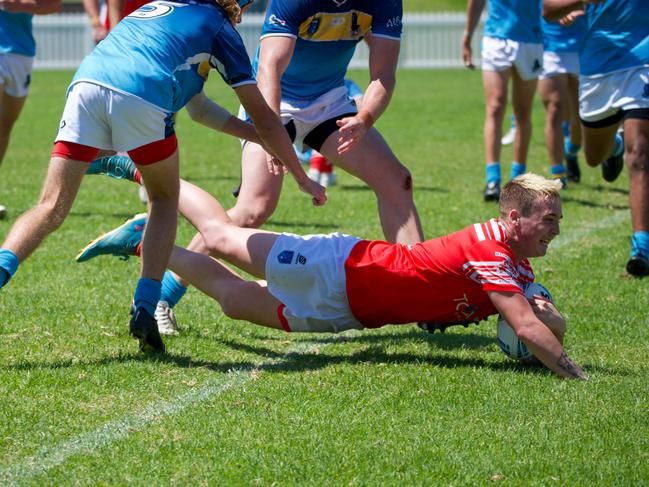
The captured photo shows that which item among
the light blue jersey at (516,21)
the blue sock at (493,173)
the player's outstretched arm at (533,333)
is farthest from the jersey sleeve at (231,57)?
the light blue jersey at (516,21)

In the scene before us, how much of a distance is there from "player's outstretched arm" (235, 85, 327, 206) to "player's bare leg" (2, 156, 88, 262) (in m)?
0.85

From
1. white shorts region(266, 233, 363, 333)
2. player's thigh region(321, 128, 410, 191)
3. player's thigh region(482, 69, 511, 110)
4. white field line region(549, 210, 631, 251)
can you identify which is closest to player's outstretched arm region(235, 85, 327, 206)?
white shorts region(266, 233, 363, 333)

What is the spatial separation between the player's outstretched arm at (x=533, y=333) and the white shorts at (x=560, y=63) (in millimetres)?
6737

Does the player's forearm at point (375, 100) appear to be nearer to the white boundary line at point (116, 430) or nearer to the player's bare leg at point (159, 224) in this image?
the player's bare leg at point (159, 224)

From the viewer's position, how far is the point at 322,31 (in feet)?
19.8

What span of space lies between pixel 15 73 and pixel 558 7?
4590 mm

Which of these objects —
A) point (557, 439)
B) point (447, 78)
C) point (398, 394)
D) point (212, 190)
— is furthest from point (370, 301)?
point (447, 78)

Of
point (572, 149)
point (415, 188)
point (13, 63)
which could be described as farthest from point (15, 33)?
point (572, 149)

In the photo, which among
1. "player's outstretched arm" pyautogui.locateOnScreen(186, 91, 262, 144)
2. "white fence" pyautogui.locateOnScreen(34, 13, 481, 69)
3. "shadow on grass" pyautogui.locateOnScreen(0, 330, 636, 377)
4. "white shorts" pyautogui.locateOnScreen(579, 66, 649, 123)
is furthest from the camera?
Result: "white fence" pyautogui.locateOnScreen(34, 13, 481, 69)

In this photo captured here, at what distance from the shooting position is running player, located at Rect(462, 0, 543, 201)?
1056cm

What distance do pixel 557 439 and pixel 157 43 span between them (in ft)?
8.46

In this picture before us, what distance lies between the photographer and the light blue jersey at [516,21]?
34.9ft

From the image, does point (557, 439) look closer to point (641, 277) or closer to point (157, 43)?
point (157, 43)

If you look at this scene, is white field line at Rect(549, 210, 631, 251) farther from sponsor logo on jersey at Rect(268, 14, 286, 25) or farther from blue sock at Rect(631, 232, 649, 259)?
sponsor logo on jersey at Rect(268, 14, 286, 25)
